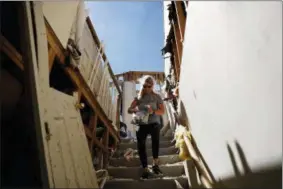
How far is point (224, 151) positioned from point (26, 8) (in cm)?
202

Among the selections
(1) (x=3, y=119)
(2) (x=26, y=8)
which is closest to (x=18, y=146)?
(1) (x=3, y=119)

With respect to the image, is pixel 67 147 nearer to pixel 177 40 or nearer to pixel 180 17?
pixel 180 17

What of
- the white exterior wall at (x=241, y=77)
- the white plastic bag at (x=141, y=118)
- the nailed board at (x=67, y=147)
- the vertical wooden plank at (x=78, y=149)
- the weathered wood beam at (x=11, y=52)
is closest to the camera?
the white exterior wall at (x=241, y=77)

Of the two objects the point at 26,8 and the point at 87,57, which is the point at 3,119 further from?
the point at 87,57

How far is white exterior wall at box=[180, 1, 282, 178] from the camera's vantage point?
34.2 inches

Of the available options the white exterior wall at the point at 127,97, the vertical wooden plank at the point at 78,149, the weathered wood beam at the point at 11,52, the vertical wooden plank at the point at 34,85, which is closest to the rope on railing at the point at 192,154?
the vertical wooden plank at the point at 78,149

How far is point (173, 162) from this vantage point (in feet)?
14.0

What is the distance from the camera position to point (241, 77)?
1.14 m

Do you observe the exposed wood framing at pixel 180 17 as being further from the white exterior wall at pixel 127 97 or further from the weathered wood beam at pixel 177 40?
the white exterior wall at pixel 127 97

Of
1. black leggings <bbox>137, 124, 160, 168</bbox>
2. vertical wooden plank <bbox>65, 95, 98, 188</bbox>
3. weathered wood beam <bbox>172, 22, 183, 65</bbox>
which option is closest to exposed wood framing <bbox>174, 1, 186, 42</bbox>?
weathered wood beam <bbox>172, 22, 183, 65</bbox>

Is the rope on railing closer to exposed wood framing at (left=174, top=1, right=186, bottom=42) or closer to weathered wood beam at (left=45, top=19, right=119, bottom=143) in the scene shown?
exposed wood framing at (left=174, top=1, right=186, bottom=42)

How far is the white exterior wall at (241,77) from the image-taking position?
0.87m

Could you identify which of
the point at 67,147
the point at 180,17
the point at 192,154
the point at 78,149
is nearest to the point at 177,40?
the point at 180,17

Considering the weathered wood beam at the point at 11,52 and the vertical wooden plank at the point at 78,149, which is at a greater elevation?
the weathered wood beam at the point at 11,52
